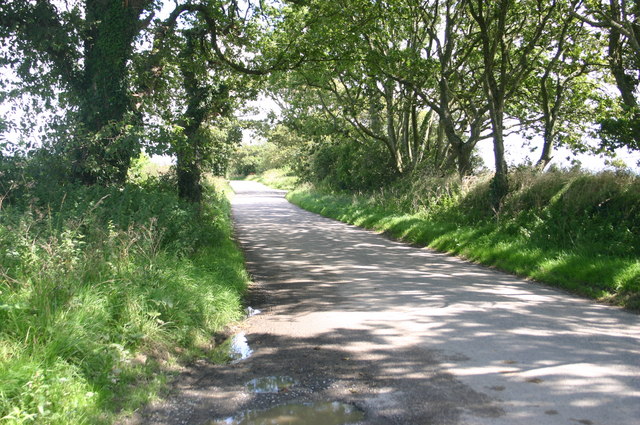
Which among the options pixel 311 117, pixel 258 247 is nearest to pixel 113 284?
pixel 258 247

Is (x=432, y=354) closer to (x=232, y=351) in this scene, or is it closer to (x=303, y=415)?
(x=303, y=415)

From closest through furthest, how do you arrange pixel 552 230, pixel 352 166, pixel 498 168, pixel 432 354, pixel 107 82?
pixel 432 354, pixel 552 230, pixel 107 82, pixel 498 168, pixel 352 166

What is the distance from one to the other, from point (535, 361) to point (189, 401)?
11.2 feet

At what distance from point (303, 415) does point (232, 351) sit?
213 centimetres

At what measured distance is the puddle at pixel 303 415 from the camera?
4267 millimetres

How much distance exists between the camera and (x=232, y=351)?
6312 mm

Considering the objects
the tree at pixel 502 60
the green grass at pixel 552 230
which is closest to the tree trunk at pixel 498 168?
the tree at pixel 502 60

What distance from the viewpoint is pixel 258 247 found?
599 inches

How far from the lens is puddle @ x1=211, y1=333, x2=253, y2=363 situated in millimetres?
6000

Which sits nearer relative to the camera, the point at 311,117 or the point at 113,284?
the point at 113,284

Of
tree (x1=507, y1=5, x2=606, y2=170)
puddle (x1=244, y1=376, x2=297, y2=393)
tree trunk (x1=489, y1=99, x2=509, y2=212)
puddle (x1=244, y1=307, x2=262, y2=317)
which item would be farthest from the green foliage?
puddle (x1=244, y1=376, x2=297, y2=393)

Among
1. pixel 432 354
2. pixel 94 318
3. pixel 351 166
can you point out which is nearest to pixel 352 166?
pixel 351 166

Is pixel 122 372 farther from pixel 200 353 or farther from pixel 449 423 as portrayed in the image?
pixel 449 423

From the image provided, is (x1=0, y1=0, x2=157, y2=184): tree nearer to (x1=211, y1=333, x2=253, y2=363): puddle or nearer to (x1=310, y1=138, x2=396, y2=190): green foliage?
(x1=211, y1=333, x2=253, y2=363): puddle
